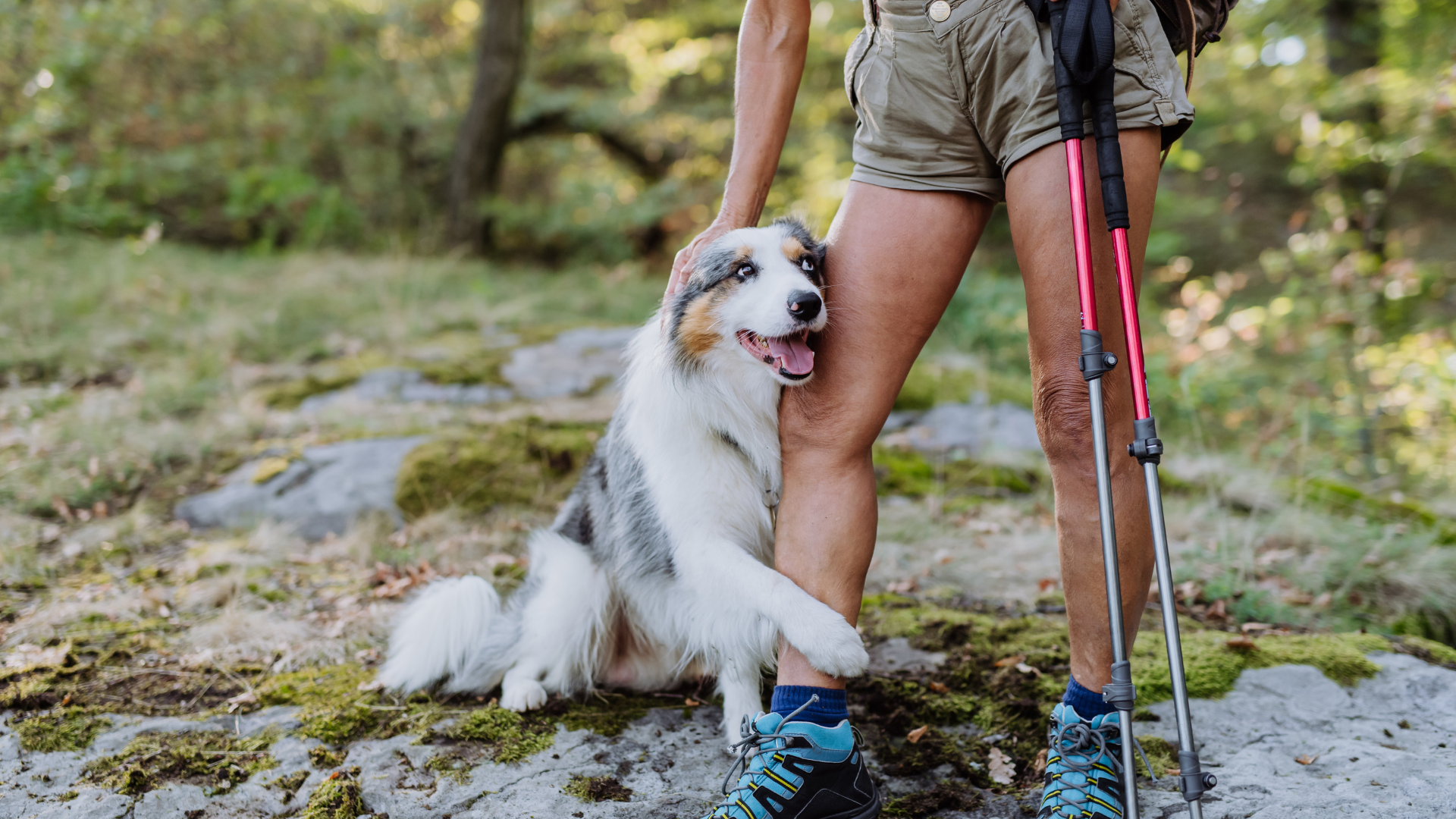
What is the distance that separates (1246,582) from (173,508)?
4299 millimetres

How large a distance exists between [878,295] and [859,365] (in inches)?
5.8

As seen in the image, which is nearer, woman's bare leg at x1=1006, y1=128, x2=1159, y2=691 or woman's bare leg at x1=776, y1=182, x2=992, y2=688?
woman's bare leg at x1=1006, y1=128, x2=1159, y2=691

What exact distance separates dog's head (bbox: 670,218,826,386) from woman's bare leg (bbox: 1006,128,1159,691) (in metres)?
0.49

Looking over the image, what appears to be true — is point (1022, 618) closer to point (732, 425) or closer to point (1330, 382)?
point (732, 425)

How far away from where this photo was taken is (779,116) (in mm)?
1902

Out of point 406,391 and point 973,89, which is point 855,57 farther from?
point 406,391

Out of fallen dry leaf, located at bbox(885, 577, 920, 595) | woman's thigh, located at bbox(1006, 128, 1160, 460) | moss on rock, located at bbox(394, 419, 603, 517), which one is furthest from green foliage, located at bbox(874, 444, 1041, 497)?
woman's thigh, located at bbox(1006, 128, 1160, 460)

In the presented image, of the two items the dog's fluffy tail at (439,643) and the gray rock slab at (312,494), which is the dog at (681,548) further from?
the gray rock slab at (312,494)

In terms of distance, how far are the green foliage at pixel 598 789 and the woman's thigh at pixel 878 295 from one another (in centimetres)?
81

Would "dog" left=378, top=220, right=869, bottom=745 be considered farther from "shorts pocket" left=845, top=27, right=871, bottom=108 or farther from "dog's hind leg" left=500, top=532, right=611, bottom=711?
"shorts pocket" left=845, top=27, right=871, bottom=108

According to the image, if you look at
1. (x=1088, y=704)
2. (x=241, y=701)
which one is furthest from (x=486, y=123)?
(x=1088, y=704)

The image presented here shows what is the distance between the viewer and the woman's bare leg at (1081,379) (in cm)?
158

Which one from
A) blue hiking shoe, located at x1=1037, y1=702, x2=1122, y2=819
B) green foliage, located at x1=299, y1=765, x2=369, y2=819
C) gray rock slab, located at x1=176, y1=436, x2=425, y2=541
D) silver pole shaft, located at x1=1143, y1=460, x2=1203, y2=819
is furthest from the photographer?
gray rock slab, located at x1=176, y1=436, x2=425, y2=541

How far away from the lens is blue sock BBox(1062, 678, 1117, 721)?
5.37 ft
